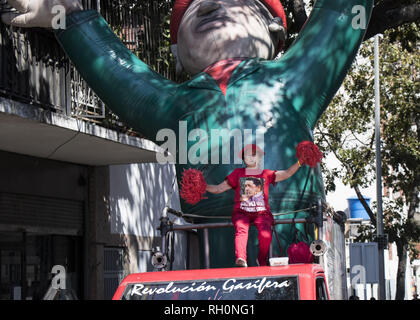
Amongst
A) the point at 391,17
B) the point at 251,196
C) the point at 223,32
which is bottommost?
the point at 251,196

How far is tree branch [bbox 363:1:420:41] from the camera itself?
377 inches

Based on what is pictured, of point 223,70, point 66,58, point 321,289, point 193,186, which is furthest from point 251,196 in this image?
point 66,58

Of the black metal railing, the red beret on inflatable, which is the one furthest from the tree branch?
the black metal railing

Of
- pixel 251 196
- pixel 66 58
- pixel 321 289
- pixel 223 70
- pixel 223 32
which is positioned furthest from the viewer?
pixel 66 58

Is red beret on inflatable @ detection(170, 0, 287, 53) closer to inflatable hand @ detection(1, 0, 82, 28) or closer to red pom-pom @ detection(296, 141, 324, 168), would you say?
inflatable hand @ detection(1, 0, 82, 28)

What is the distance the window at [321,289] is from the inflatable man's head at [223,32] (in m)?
3.13

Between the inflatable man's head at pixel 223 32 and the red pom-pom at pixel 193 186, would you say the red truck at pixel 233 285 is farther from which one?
the inflatable man's head at pixel 223 32

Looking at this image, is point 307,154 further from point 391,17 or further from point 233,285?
point 391,17

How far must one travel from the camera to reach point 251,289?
202 inches

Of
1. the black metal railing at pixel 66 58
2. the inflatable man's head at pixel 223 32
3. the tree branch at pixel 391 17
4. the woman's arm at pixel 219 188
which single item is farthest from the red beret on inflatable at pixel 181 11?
the black metal railing at pixel 66 58

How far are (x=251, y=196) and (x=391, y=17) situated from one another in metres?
4.22

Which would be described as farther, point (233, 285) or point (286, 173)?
point (286, 173)

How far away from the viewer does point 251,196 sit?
6.46 meters
